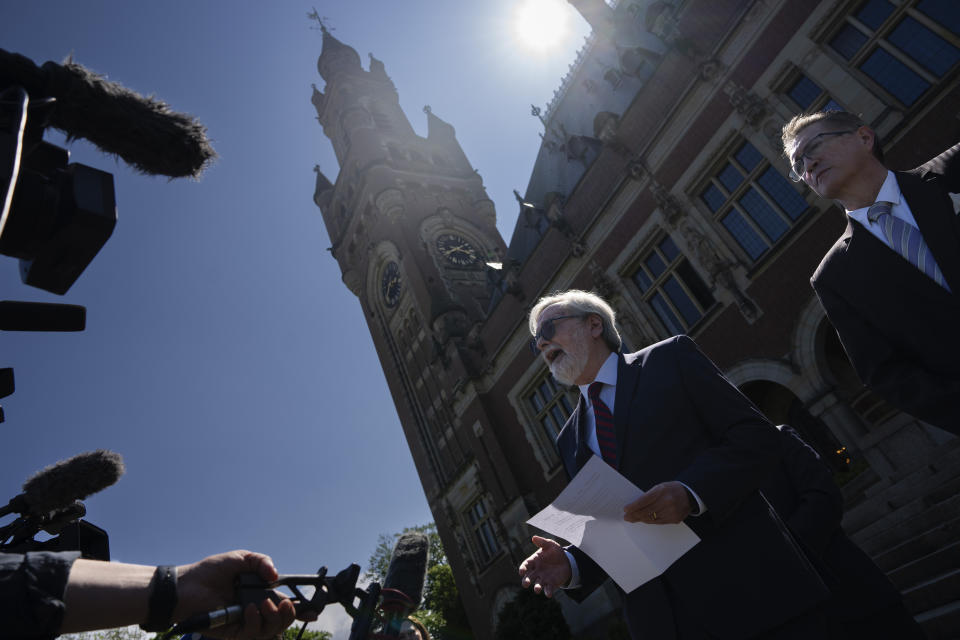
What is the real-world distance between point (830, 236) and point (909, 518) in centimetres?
522

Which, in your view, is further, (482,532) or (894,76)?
(482,532)

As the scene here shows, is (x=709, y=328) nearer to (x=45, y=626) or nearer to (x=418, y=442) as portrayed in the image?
(x=45, y=626)

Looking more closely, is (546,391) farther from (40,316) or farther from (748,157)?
(40,316)

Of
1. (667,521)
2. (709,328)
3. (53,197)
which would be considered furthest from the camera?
(709,328)

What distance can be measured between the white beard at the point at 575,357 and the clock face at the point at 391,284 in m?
23.0

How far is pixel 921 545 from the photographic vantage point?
6375 mm

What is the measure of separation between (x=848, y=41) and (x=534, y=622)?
46.7 feet

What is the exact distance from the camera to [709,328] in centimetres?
1220

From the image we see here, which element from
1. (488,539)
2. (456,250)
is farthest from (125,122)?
(456,250)

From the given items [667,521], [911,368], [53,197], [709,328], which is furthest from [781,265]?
[53,197]

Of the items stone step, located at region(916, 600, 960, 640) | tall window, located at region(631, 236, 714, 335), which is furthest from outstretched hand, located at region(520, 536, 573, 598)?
tall window, located at region(631, 236, 714, 335)

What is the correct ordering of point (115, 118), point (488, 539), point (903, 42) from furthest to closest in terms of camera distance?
point (488, 539), point (903, 42), point (115, 118)

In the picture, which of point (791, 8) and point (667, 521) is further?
point (791, 8)

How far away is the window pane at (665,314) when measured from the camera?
43.3 ft
